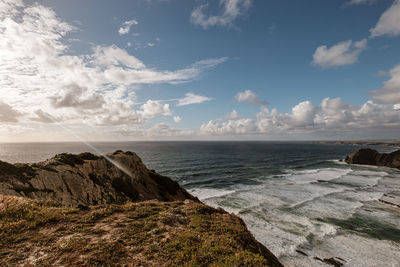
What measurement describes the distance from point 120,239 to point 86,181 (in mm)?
18468

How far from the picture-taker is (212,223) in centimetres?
1154

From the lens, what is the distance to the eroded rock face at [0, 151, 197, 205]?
17.2 m

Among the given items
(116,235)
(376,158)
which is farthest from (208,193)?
(376,158)

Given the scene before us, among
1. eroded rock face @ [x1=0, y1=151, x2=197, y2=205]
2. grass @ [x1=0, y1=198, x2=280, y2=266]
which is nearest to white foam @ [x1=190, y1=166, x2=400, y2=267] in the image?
grass @ [x1=0, y1=198, x2=280, y2=266]

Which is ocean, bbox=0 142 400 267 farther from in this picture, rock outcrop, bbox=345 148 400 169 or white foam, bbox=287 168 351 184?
rock outcrop, bbox=345 148 400 169

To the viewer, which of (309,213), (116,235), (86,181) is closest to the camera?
(116,235)

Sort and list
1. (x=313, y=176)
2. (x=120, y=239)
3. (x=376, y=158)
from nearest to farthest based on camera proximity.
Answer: (x=120, y=239) < (x=313, y=176) < (x=376, y=158)

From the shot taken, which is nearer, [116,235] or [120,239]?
[120,239]

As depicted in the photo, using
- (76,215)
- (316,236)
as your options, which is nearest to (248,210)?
(316,236)

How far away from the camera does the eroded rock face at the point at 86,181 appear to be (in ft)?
56.5

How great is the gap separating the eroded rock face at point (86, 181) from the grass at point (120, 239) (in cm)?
829

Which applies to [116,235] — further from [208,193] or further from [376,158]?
[376,158]

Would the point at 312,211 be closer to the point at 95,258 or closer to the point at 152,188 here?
the point at 152,188

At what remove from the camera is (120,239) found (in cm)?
873
